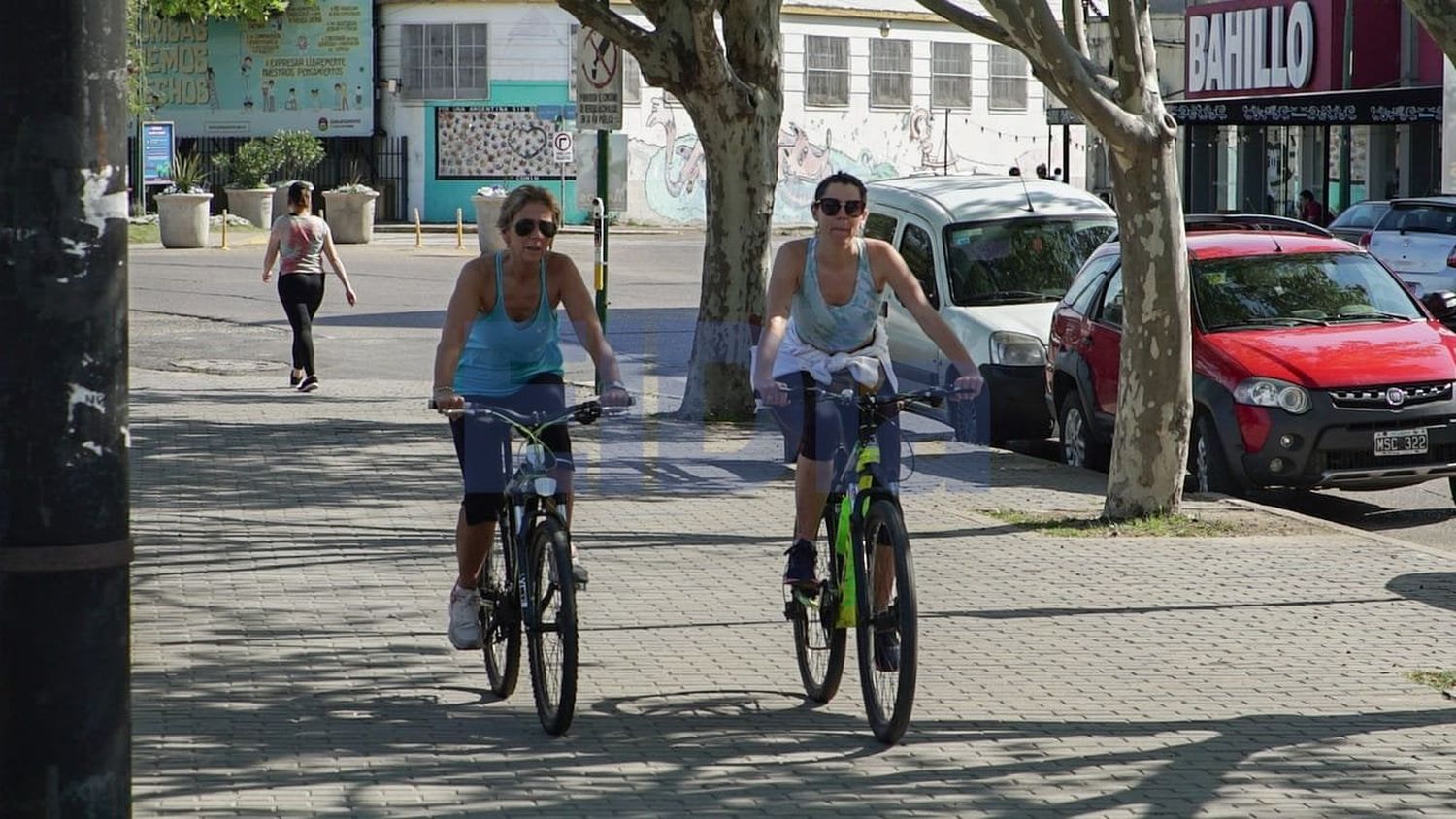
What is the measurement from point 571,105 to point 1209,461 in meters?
40.3

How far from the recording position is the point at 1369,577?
967 centimetres

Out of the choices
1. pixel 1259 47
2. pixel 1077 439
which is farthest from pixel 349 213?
pixel 1077 439

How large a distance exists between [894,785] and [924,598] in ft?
9.96

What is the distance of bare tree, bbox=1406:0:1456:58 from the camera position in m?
7.16

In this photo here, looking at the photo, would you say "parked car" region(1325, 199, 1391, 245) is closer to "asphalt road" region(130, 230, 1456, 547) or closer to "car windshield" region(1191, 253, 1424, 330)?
"asphalt road" region(130, 230, 1456, 547)

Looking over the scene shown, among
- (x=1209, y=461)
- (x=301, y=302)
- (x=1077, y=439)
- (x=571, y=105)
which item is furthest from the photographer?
(x=571, y=105)

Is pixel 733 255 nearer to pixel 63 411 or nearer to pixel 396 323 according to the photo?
pixel 396 323

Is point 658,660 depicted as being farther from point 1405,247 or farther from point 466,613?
point 1405,247

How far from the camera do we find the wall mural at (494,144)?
51625 millimetres

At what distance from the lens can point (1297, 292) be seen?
1337cm

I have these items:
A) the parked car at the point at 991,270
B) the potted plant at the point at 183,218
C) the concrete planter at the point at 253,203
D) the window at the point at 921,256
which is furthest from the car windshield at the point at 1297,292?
the concrete planter at the point at 253,203

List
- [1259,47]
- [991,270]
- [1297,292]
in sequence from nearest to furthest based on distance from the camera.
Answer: [1297,292], [991,270], [1259,47]

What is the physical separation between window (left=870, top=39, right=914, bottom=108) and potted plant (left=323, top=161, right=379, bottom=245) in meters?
18.8

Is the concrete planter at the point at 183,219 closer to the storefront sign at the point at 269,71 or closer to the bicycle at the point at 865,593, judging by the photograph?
the storefront sign at the point at 269,71
